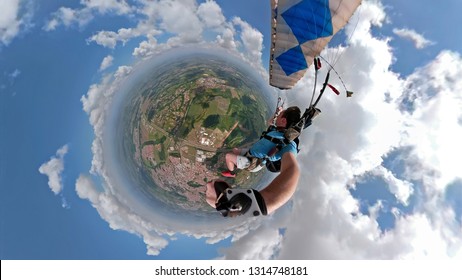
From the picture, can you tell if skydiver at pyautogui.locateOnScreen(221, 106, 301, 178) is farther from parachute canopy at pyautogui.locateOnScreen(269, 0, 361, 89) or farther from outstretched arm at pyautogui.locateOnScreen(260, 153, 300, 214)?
parachute canopy at pyautogui.locateOnScreen(269, 0, 361, 89)

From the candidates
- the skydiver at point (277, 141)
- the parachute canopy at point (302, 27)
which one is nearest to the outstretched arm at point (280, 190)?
the skydiver at point (277, 141)

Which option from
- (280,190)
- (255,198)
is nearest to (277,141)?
(280,190)

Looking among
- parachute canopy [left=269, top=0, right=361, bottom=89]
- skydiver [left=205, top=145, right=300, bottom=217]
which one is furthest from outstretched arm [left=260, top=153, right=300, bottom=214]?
parachute canopy [left=269, top=0, right=361, bottom=89]

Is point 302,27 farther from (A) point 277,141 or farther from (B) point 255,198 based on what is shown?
(B) point 255,198

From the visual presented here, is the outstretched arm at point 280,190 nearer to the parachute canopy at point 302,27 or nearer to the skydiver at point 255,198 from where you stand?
the skydiver at point 255,198

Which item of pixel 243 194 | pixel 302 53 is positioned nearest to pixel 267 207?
pixel 243 194

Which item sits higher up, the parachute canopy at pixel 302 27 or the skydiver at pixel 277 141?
the parachute canopy at pixel 302 27

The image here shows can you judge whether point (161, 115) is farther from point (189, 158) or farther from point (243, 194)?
point (243, 194)

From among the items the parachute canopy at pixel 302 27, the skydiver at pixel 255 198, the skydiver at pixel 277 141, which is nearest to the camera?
the skydiver at pixel 255 198

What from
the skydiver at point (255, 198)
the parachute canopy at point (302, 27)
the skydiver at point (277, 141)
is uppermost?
the parachute canopy at point (302, 27)
